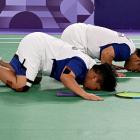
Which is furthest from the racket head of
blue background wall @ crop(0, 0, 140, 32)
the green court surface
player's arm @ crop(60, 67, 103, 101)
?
blue background wall @ crop(0, 0, 140, 32)

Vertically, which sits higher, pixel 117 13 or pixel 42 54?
pixel 42 54

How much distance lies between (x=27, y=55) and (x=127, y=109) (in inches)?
48.6

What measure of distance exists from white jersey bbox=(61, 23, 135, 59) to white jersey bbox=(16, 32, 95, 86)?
2.90ft

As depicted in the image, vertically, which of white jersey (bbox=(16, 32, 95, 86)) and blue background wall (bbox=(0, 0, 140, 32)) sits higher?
white jersey (bbox=(16, 32, 95, 86))

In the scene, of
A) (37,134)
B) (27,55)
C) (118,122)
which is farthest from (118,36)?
(37,134)

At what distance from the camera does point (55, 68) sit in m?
4.33

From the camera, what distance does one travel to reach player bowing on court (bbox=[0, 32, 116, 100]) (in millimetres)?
4055

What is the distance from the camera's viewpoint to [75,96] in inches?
165

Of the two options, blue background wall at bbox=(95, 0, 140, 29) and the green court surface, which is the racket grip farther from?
blue background wall at bbox=(95, 0, 140, 29)

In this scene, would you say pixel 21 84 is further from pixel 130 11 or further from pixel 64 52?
pixel 130 11

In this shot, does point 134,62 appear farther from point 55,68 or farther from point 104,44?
point 55,68

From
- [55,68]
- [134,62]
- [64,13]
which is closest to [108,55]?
[134,62]

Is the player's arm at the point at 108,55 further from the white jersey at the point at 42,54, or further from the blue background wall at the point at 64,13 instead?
the blue background wall at the point at 64,13

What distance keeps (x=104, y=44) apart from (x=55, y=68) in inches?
43.9
